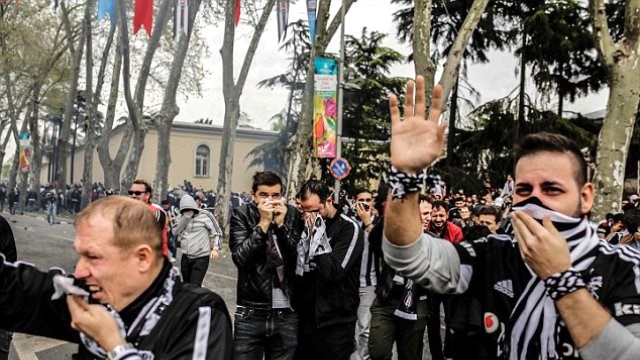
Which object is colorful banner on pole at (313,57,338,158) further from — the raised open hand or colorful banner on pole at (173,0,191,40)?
the raised open hand

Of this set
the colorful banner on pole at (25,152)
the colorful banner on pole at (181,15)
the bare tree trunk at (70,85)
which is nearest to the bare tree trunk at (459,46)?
the colorful banner on pole at (181,15)

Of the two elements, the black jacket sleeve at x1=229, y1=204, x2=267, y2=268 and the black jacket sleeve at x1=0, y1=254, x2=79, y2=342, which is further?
the black jacket sleeve at x1=229, y1=204, x2=267, y2=268

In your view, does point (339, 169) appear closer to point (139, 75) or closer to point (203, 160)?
point (139, 75)

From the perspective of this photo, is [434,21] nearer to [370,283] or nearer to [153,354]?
[370,283]

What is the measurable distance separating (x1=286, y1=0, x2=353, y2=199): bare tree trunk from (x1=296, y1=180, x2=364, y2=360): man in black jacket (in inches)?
470

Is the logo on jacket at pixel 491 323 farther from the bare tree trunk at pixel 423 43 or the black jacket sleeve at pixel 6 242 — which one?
the bare tree trunk at pixel 423 43

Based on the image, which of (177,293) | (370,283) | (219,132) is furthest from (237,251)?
(219,132)

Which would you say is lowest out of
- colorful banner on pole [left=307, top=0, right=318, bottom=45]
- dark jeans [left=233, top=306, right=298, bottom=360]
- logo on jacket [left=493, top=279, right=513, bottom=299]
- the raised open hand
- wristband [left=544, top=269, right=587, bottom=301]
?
dark jeans [left=233, top=306, right=298, bottom=360]

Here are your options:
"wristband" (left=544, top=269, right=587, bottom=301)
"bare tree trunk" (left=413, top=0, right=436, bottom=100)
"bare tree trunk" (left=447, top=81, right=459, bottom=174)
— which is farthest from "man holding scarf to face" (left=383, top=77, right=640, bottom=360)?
"bare tree trunk" (left=447, top=81, right=459, bottom=174)

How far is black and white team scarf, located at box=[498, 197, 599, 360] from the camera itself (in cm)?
193

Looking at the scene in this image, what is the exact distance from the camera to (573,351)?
6.13 feet

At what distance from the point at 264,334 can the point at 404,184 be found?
9.67 ft

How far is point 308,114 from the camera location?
→ 18.7 meters

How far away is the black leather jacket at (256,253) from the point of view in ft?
14.9
